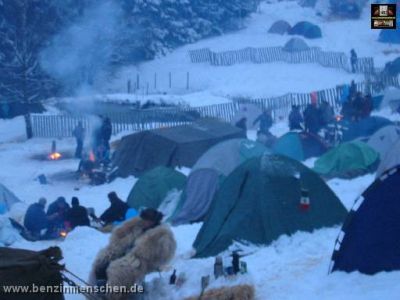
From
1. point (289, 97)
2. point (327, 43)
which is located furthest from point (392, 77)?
point (327, 43)

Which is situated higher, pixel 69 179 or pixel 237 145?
pixel 237 145

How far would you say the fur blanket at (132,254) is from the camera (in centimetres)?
789

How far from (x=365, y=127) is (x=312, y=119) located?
2339mm

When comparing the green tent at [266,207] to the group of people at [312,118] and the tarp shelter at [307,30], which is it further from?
the tarp shelter at [307,30]

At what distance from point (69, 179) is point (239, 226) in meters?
9.77

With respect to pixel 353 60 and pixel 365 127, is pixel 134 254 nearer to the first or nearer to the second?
pixel 365 127

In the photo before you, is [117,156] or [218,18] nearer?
[117,156]

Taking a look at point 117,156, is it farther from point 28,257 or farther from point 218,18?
point 218,18

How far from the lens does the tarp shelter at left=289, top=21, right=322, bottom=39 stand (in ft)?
135

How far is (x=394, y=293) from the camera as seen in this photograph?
24.0ft

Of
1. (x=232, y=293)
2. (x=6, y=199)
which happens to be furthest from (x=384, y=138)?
(x=232, y=293)

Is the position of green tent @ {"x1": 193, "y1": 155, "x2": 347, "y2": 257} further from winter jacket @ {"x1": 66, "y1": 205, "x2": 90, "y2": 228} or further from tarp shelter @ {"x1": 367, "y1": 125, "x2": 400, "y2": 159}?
tarp shelter @ {"x1": 367, "y1": 125, "x2": 400, "y2": 159}

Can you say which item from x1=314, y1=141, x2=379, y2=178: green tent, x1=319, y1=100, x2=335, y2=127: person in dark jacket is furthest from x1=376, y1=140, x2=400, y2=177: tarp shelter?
x1=319, y1=100, x2=335, y2=127: person in dark jacket

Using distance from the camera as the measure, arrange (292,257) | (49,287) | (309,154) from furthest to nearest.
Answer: (309,154)
(292,257)
(49,287)
